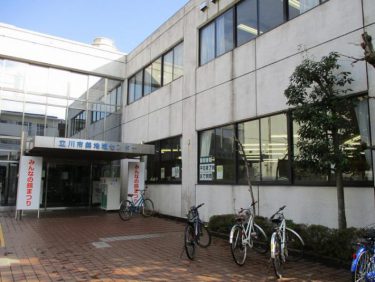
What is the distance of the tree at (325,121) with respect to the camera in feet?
24.1

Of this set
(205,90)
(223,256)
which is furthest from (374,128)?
(205,90)

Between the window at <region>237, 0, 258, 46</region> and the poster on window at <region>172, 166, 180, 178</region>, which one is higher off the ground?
the window at <region>237, 0, 258, 46</region>

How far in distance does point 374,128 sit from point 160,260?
17.4ft

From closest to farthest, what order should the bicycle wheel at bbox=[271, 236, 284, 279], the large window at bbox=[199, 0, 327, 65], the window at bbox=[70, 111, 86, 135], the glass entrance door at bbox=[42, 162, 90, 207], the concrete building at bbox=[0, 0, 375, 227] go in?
the bicycle wheel at bbox=[271, 236, 284, 279] → the concrete building at bbox=[0, 0, 375, 227] → the large window at bbox=[199, 0, 327, 65] → the glass entrance door at bbox=[42, 162, 90, 207] → the window at bbox=[70, 111, 86, 135]

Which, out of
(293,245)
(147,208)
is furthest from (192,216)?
(147,208)

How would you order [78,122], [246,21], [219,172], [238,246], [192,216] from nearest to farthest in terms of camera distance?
1. [238,246]
2. [192,216]
3. [246,21]
4. [219,172]
5. [78,122]

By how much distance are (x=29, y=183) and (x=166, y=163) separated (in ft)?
18.5

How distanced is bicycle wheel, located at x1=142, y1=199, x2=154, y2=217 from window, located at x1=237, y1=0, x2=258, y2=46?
8.05 metres

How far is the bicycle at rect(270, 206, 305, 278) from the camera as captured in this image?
649 cm

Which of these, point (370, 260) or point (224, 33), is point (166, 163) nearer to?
point (224, 33)

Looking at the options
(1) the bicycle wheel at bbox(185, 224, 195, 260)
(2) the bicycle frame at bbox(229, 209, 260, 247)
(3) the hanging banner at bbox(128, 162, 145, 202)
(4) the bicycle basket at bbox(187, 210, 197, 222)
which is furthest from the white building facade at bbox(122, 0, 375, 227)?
(1) the bicycle wheel at bbox(185, 224, 195, 260)

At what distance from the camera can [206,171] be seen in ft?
43.4

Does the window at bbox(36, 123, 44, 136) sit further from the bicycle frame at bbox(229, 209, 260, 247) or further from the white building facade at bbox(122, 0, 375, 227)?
the bicycle frame at bbox(229, 209, 260, 247)

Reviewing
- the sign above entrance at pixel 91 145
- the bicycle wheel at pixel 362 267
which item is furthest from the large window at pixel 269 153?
the sign above entrance at pixel 91 145
